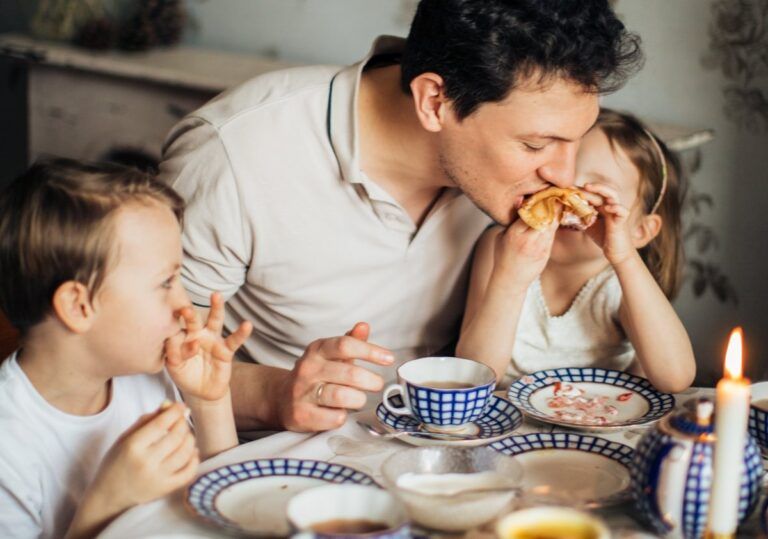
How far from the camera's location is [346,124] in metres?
1.80

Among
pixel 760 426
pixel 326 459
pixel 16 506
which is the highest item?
pixel 760 426

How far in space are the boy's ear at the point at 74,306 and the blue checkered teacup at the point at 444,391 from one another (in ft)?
1.38

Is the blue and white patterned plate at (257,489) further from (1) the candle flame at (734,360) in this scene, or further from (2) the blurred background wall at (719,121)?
(2) the blurred background wall at (719,121)

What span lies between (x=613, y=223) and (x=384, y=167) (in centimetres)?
43

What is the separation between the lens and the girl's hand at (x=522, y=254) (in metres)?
1.72

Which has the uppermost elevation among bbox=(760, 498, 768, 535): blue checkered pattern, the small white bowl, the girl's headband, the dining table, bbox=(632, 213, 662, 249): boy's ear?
the girl's headband

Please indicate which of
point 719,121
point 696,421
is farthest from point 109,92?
point 696,421

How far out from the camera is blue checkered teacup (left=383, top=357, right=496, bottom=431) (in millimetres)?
1312

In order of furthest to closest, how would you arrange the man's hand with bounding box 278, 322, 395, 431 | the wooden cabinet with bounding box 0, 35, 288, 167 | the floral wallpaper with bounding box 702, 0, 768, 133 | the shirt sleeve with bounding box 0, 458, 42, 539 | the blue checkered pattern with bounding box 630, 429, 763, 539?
1. the wooden cabinet with bounding box 0, 35, 288, 167
2. the floral wallpaper with bounding box 702, 0, 768, 133
3. the man's hand with bounding box 278, 322, 395, 431
4. the shirt sleeve with bounding box 0, 458, 42, 539
5. the blue checkered pattern with bounding box 630, 429, 763, 539

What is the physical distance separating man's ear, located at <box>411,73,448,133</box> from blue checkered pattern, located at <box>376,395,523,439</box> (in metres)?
0.55

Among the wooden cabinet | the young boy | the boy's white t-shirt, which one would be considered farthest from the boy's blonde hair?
the wooden cabinet

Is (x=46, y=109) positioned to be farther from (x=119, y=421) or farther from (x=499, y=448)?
(x=499, y=448)

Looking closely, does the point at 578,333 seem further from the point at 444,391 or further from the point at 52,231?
the point at 52,231

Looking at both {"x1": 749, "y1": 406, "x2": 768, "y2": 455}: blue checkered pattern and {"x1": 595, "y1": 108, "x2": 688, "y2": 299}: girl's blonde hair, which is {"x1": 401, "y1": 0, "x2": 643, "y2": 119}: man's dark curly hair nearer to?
{"x1": 595, "y1": 108, "x2": 688, "y2": 299}: girl's blonde hair
